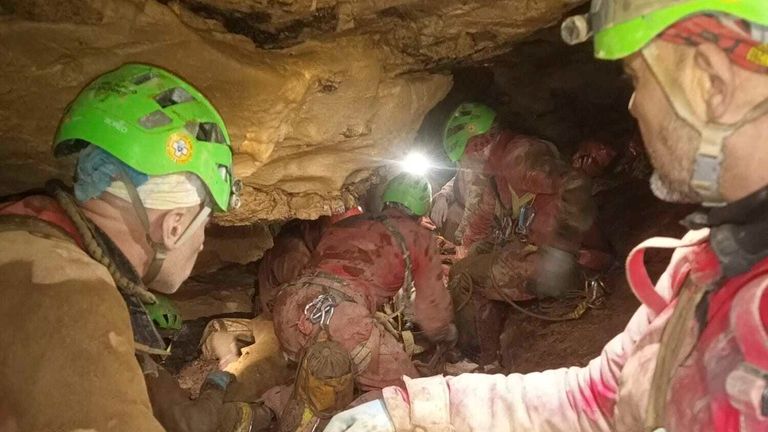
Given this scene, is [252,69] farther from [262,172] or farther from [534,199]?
[534,199]

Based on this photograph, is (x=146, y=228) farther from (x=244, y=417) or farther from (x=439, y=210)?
(x=439, y=210)

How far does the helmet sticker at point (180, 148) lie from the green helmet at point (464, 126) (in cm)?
477

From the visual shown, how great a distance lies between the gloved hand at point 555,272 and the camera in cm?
608

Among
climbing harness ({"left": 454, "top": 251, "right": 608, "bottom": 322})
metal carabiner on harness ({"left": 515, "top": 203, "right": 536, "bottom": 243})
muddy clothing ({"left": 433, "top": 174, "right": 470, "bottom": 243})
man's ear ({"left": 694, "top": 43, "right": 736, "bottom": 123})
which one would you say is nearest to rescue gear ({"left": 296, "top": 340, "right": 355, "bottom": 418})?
climbing harness ({"left": 454, "top": 251, "right": 608, "bottom": 322})

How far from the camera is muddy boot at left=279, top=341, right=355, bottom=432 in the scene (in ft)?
14.8

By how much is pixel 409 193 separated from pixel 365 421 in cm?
373

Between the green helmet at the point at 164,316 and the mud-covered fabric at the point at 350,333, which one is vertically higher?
the mud-covered fabric at the point at 350,333

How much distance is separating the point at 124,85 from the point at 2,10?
70 cm

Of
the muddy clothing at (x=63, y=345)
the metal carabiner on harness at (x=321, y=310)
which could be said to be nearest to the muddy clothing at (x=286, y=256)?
the metal carabiner on harness at (x=321, y=310)

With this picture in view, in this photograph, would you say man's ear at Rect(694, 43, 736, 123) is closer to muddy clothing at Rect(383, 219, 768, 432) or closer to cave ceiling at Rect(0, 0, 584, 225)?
muddy clothing at Rect(383, 219, 768, 432)

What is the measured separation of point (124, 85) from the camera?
2922mm

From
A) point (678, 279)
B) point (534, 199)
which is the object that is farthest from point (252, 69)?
point (534, 199)

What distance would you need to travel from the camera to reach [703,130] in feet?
5.77

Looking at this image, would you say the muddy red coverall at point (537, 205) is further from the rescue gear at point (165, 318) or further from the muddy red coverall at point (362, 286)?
the rescue gear at point (165, 318)
